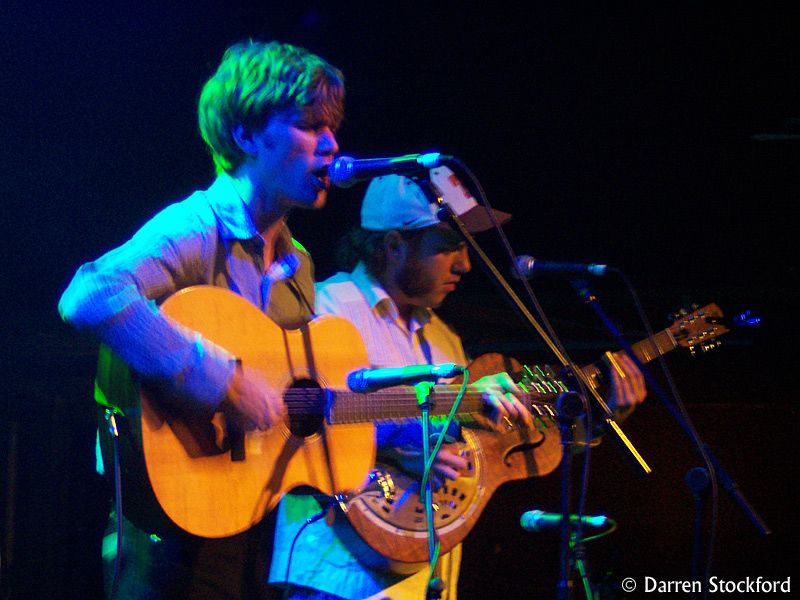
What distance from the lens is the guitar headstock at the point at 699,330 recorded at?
391cm

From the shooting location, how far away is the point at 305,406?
2695 mm

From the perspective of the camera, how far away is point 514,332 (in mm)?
4660

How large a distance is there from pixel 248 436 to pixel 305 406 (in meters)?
0.27

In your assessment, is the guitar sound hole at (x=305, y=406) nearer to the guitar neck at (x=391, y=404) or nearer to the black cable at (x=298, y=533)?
the guitar neck at (x=391, y=404)

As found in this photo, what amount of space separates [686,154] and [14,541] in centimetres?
413

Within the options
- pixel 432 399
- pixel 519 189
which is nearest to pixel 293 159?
pixel 432 399

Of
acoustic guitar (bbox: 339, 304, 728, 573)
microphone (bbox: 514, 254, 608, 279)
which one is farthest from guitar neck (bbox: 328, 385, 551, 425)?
microphone (bbox: 514, 254, 608, 279)

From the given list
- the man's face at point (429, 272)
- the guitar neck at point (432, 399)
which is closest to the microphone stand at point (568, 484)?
the guitar neck at point (432, 399)

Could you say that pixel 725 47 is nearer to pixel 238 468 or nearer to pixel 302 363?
pixel 302 363

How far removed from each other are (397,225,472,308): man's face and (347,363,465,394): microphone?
146cm

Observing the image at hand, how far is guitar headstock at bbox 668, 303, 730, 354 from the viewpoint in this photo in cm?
391

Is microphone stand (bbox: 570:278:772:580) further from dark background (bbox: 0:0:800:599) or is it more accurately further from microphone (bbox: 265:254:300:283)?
dark background (bbox: 0:0:800:599)

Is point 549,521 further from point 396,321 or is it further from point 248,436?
point 396,321

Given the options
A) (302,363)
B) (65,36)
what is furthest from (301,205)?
(65,36)
